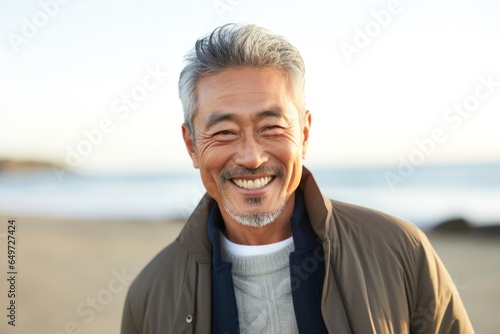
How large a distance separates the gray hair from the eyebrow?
13 centimetres

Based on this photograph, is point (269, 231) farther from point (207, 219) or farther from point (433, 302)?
point (433, 302)

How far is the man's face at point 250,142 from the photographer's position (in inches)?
97.5

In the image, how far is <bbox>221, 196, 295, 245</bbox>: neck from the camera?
2.64 meters

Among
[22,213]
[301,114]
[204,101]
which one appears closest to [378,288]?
[301,114]

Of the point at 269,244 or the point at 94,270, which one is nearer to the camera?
the point at 269,244

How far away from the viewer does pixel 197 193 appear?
77.8 ft

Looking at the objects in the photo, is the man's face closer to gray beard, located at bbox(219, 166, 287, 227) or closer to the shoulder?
gray beard, located at bbox(219, 166, 287, 227)

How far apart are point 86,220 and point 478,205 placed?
1170 centimetres

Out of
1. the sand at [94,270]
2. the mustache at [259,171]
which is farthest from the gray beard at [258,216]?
the sand at [94,270]

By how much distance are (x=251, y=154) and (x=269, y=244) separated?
0.44 metres

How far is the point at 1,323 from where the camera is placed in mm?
7859

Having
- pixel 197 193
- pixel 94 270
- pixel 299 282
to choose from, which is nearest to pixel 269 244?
pixel 299 282

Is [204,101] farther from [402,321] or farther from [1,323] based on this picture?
[1,323]

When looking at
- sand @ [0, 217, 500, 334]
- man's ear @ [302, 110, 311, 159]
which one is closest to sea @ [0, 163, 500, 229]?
sand @ [0, 217, 500, 334]
